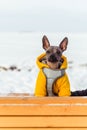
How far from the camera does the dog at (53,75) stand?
2451mm

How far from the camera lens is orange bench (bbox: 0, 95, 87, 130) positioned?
84.9 inches

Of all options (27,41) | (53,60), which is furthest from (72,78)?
(53,60)

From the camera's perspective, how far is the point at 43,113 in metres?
2.16

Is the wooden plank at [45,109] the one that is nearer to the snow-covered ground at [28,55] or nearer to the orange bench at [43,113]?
the orange bench at [43,113]

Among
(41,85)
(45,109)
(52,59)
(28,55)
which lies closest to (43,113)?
(45,109)

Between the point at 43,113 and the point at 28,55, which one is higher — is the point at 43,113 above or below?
below

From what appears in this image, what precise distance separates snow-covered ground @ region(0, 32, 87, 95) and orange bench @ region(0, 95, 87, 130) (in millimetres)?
3290

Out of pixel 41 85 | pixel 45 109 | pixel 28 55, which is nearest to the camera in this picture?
pixel 45 109

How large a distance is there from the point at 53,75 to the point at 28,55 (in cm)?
369

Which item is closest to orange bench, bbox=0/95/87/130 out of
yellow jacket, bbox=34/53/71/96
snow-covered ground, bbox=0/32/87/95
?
yellow jacket, bbox=34/53/71/96

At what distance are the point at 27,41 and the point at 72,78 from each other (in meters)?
1.12

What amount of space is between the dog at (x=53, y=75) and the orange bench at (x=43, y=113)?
0.27 metres

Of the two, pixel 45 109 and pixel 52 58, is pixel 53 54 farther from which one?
pixel 45 109
